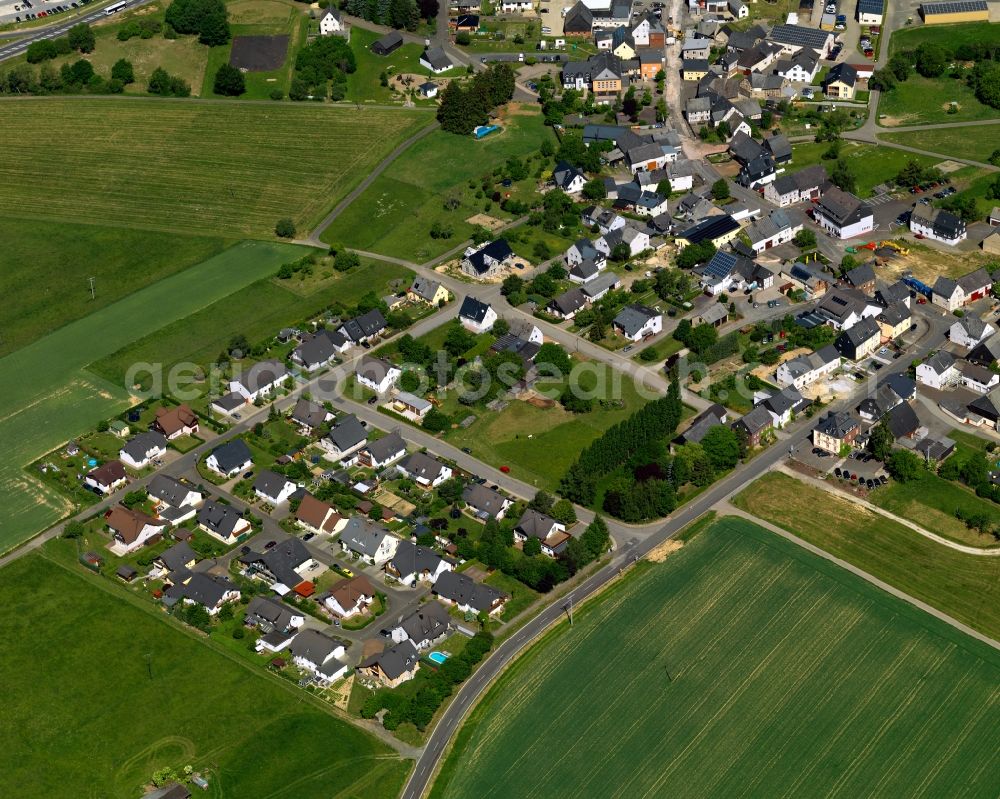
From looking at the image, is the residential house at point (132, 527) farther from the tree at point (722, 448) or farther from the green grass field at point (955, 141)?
the green grass field at point (955, 141)

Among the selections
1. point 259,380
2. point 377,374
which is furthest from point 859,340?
point 259,380

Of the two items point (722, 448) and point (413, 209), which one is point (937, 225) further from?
point (413, 209)

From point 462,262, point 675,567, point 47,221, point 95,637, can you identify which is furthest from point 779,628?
point 47,221

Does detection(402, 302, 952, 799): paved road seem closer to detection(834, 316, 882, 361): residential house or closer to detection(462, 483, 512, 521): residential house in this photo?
detection(834, 316, 882, 361): residential house

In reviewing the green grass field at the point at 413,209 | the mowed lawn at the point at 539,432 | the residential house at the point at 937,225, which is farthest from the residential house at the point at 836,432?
the green grass field at the point at 413,209

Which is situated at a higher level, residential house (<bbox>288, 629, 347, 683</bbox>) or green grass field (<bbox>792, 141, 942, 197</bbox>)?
green grass field (<bbox>792, 141, 942, 197</bbox>)

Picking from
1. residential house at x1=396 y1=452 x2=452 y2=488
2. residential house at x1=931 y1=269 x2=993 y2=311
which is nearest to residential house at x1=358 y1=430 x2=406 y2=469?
residential house at x1=396 y1=452 x2=452 y2=488
